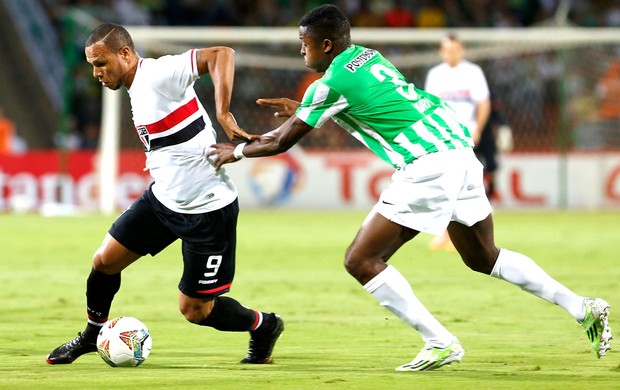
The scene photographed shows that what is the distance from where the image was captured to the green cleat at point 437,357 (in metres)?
6.42

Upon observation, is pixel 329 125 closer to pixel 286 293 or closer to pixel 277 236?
pixel 277 236

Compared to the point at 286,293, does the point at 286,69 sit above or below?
above

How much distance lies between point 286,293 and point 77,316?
85.5 inches

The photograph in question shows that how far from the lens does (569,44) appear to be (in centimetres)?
2200

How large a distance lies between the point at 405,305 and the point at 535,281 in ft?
2.74

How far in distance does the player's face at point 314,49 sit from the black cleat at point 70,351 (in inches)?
83.7

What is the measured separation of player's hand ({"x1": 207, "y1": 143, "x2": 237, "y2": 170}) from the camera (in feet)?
21.1

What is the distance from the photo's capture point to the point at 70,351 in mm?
6891

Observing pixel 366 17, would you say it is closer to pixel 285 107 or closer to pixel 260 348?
pixel 285 107

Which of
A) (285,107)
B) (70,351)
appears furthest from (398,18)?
(70,351)

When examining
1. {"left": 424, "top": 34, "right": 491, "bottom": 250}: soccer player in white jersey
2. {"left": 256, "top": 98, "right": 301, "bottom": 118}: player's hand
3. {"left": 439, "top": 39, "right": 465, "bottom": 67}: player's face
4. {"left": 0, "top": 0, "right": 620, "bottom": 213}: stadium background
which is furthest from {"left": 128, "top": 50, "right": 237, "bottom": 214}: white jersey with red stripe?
{"left": 0, "top": 0, "right": 620, "bottom": 213}: stadium background

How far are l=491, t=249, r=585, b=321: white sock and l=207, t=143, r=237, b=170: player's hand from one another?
5.51ft

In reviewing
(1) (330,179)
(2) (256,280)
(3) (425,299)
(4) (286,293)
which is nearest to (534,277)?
(3) (425,299)

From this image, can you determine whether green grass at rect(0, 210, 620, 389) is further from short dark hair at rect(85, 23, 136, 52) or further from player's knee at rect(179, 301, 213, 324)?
short dark hair at rect(85, 23, 136, 52)
